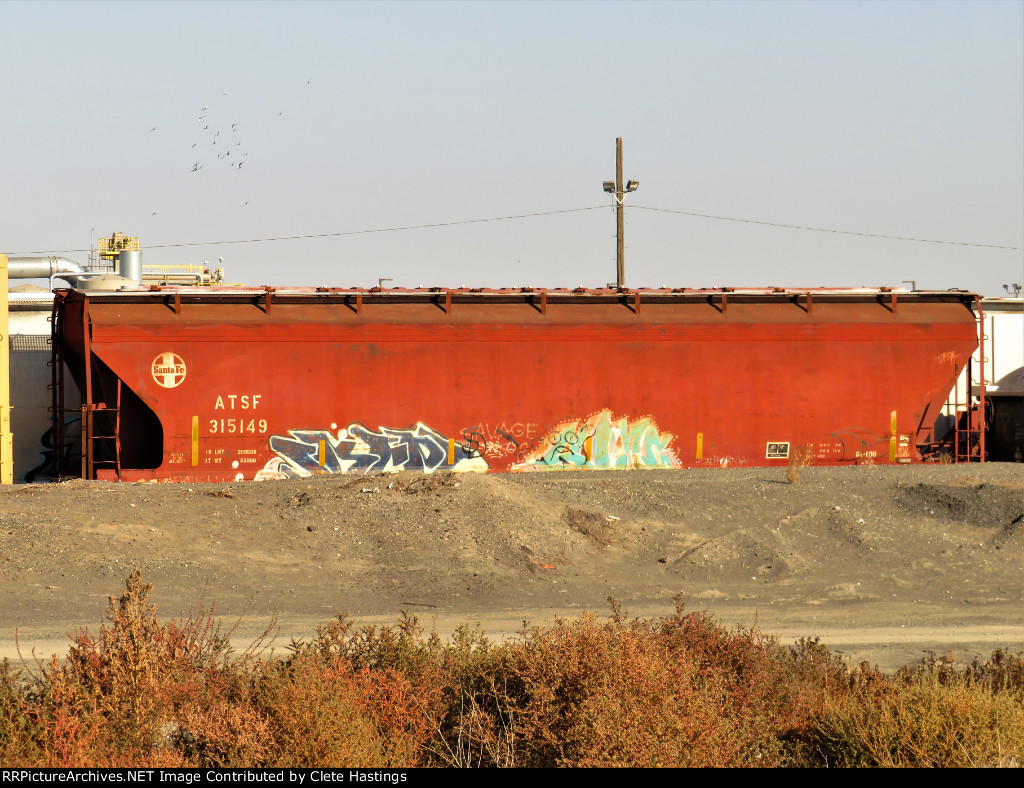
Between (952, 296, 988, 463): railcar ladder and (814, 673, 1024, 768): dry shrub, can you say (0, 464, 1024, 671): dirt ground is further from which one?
(952, 296, 988, 463): railcar ladder

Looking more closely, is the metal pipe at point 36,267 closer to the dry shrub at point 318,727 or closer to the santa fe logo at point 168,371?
the santa fe logo at point 168,371

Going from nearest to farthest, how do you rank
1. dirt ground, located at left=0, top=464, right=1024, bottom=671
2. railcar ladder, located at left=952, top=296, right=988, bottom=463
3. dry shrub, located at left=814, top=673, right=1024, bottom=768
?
dry shrub, located at left=814, top=673, right=1024, bottom=768
dirt ground, located at left=0, top=464, right=1024, bottom=671
railcar ladder, located at left=952, top=296, right=988, bottom=463

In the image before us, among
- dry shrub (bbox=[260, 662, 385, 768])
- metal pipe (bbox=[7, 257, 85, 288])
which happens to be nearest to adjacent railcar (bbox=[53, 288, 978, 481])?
metal pipe (bbox=[7, 257, 85, 288])

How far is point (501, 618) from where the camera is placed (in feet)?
37.4

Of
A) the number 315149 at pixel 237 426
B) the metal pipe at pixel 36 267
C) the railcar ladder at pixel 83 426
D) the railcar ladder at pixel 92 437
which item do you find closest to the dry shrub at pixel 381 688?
the number 315149 at pixel 237 426

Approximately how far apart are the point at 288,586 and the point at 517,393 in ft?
29.1

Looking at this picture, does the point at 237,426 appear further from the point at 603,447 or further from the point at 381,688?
the point at 381,688

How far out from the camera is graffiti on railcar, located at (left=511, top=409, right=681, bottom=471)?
69.1 ft

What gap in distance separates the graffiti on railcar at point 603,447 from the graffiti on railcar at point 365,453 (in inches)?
53.1

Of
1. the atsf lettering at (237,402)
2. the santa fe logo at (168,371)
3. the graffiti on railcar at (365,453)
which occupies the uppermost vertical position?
the santa fe logo at (168,371)

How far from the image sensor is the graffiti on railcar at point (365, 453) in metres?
20.2

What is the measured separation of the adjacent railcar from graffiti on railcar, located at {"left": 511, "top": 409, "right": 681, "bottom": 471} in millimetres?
41

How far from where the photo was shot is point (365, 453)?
20.5 metres
